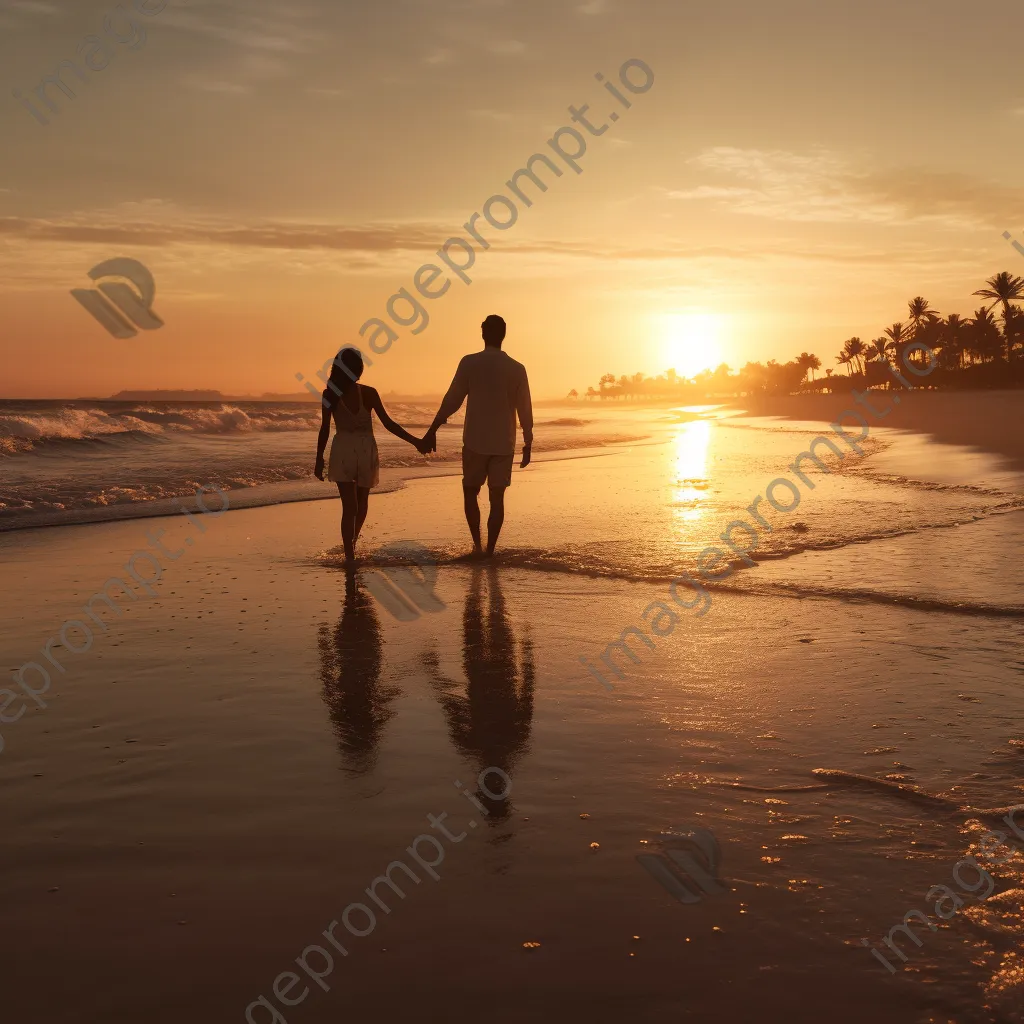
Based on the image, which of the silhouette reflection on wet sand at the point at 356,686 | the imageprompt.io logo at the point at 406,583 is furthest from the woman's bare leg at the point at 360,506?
the silhouette reflection on wet sand at the point at 356,686

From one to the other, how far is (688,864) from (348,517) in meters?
6.17

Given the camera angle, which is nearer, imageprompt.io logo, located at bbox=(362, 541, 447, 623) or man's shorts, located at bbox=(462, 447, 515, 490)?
imageprompt.io logo, located at bbox=(362, 541, 447, 623)

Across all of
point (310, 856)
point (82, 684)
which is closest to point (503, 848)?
point (310, 856)

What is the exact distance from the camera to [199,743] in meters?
3.71

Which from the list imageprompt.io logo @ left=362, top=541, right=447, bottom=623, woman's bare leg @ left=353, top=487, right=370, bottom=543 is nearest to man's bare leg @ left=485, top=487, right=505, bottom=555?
imageprompt.io logo @ left=362, top=541, right=447, bottom=623

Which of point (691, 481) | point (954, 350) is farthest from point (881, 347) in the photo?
point (691, 481)

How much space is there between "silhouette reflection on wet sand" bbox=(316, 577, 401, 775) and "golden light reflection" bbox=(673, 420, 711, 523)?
5.60 meters

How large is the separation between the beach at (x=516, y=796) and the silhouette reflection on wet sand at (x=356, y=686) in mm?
23

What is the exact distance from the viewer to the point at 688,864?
2.64 metres

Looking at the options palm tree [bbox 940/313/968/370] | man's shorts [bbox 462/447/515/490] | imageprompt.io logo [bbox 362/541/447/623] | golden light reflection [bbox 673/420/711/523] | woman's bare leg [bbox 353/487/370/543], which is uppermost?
palm tree [bbox 940/313/968/370]

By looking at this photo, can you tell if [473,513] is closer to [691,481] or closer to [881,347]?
[691,481]

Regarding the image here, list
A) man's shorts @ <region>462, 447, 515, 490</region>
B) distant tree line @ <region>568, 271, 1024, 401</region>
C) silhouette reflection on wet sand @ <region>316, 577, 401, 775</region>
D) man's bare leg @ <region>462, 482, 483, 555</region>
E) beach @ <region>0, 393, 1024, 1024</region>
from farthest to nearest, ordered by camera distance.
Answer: distant tree line @ <region>568, 271, 1024, 401</region> → man's shorts @ <region>462, 447, 515, 490</region> → man's bare leg @ <region>462, 482, 483, 555</region> → silhouette reflection on wet sand @ <region>316, 577, 401, 775</region> → beach @ <region>0, 393, 1024, 1024</region>

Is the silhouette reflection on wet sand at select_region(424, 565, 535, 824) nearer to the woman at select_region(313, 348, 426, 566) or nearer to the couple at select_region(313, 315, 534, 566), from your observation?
the couple at select_region(313, 315, 534, 566)

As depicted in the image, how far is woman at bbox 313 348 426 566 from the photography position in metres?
8.52
